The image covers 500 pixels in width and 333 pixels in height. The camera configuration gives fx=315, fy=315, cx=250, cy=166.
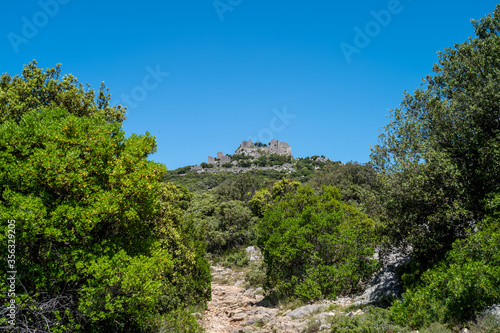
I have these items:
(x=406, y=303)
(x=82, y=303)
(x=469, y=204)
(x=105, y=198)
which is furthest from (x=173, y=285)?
(x=469, y=204)

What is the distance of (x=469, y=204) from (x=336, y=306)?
6774 mm

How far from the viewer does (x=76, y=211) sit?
7.71m

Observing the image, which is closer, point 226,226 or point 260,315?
point 260,315

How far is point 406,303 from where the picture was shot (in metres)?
10.2

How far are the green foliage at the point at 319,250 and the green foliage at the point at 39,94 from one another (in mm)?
10786

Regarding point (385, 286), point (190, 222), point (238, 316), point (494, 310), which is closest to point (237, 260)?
point (238, 316)

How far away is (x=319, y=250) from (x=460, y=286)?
851 centimetres

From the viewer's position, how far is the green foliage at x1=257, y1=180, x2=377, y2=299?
608 inches

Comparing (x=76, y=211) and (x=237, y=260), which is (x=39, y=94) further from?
(x=237, y=260)

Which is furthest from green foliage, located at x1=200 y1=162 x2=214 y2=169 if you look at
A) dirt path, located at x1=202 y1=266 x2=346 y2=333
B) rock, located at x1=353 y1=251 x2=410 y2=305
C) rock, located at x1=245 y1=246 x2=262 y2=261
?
rock, located at x1=353 y1=251 x2=410 y2=305

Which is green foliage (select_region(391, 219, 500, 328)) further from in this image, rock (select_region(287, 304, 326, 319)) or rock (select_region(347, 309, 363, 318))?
rock (select_region(287, 304, 326, 319))

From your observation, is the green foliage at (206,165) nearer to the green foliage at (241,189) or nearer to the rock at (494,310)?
the green foliage at (241,189)
